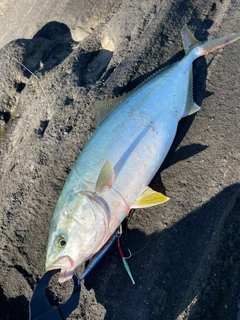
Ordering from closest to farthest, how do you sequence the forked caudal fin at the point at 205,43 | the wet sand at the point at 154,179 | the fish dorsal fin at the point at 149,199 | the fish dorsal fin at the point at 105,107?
the fish dorsal fin at the point at 149,199 → the wet sand at the point at 154,179 → the fish dorsal fin at the point at 105,107 → the forked caudal fin at the point at 205,43

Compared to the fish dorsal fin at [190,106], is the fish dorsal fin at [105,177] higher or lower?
higher

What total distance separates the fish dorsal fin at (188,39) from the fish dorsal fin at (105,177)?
154 centimetres

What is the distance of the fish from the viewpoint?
7.91 ft

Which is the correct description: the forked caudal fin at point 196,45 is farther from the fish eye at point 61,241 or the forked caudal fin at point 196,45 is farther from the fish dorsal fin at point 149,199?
the fish eye at point 61,241

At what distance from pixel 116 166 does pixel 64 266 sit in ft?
2.89

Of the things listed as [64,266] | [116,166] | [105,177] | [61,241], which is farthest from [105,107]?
[64,266]

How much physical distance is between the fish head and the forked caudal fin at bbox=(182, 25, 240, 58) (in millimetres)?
1801

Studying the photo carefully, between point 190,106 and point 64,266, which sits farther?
point 190,106

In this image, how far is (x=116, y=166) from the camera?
2562 mm

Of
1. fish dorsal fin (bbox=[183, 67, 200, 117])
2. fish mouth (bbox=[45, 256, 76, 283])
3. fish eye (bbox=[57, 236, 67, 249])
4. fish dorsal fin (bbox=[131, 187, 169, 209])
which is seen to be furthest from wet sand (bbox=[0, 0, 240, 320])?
fish eye (bbox=[57, 236, 67, 249])

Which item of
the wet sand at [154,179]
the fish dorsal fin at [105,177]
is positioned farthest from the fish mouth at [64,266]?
the fish dorsal fin at [105,177]

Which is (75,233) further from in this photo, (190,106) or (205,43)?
(205,43)

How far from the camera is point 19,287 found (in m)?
2.85

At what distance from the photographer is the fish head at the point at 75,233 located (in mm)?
2381
